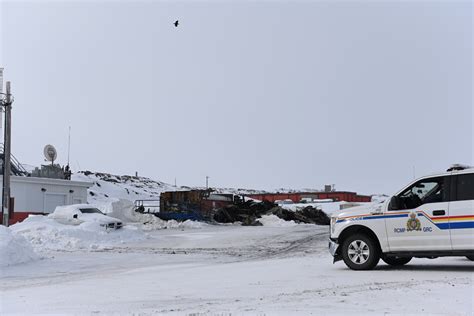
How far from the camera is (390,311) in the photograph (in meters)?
6.89

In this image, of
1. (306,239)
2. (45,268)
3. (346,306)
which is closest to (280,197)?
(306,239)

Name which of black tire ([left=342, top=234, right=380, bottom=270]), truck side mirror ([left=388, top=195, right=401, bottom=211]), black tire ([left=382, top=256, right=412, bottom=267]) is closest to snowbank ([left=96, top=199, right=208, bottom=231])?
black tire ([left=382, top=256, right=412, bottom=267])

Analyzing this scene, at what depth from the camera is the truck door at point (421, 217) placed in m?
10.9

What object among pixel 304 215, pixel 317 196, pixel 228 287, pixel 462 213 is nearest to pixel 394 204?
pixel 462 213

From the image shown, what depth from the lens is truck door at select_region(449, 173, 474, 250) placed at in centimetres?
1055

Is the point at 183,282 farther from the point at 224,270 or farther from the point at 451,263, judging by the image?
the point at 451,263

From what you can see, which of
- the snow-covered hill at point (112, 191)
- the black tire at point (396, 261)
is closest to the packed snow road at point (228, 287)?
the black tire at point (396, 261)

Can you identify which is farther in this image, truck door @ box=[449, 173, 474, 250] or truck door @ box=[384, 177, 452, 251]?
truck door @ box=[384, 177, 452, 251]

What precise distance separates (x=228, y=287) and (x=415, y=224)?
4.12 meters

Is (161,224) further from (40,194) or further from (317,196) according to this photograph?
(317,196)

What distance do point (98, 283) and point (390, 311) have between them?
625 centimetres

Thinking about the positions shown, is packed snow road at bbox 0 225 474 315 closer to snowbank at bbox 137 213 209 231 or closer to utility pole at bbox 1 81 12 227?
utility pole at bbox 1 81 12 227

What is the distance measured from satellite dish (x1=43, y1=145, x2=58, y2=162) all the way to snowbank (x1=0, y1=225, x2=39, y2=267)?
1110 inches

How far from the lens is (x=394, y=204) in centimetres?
1152
